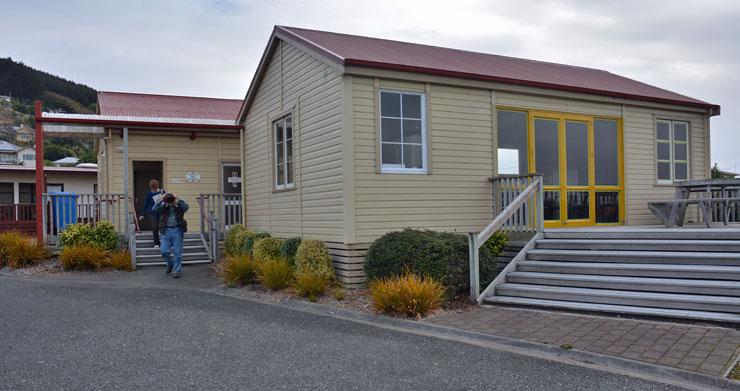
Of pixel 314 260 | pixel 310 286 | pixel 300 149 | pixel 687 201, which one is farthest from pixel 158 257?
pixel 687 201

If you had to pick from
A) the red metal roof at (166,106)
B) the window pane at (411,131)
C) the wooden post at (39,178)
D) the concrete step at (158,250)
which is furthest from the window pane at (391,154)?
the red metal roof at (166,106)

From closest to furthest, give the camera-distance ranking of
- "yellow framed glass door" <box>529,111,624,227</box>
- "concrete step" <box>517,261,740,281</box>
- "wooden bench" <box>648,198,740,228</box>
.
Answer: "concrete step" <box>517,261,740,281</box>, "wooden bench" <box>648,198,740,228</box>, "yellow framed glass door" <box>529,111,624,227</box>

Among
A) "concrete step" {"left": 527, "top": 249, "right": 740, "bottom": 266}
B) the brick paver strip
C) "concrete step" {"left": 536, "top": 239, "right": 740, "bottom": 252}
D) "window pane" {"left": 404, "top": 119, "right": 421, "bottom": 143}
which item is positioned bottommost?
the brick paver strip

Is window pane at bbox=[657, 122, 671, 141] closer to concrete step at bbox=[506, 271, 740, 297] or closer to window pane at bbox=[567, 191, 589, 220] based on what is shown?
window pane at bbox=[567, 191, 589, 220]

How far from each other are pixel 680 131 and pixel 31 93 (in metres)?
127

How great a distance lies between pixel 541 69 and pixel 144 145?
9.83 m

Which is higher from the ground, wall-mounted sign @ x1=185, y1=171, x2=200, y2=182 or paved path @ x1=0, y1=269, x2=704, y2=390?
wall-mounted sign @ x1=185, y1=171, x2=200, y2=182

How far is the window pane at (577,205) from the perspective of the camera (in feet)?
39.9

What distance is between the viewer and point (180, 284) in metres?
11.2

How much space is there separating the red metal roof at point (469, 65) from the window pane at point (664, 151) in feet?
2.99

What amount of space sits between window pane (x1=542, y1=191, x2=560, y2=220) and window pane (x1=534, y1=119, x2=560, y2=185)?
0.77 ft

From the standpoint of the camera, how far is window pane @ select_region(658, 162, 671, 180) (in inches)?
526

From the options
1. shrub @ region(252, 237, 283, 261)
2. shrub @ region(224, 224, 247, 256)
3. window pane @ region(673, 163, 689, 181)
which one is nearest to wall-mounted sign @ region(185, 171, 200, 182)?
shrub @ region(224, 224, 247, 256)

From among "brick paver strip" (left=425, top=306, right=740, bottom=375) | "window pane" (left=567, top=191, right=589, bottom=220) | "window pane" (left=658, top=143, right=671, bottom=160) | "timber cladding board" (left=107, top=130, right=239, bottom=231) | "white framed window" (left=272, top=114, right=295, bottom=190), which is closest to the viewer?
"brick paver strip" (left=425, top=306, right=740, bottom=375)
